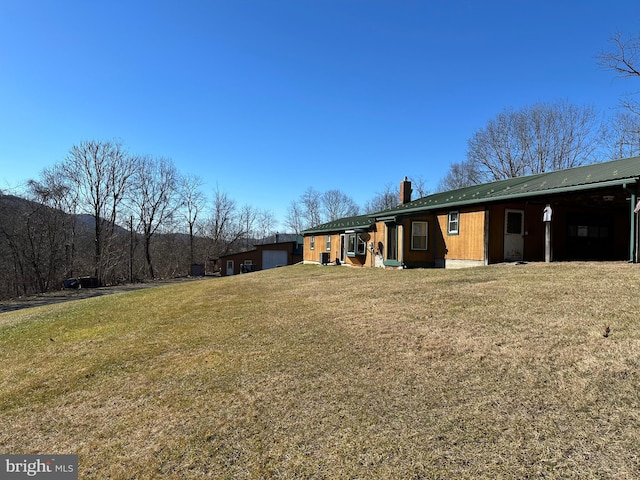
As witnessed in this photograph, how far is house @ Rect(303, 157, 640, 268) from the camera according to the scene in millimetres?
12461

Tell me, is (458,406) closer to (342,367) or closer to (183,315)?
(342,367)

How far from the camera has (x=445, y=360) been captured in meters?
4.62

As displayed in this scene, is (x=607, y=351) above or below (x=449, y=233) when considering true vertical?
below

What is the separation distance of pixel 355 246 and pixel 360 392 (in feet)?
58.7

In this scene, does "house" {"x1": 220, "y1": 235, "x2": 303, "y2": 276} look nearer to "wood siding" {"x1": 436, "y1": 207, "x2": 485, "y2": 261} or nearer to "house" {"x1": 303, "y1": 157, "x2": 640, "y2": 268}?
"house" {"x1": 303, "y1": 157, "x2": 640, "y2": 268}

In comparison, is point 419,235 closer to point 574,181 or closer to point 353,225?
point 574,181

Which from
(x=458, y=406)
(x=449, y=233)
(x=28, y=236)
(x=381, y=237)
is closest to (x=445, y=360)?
(x=458, y=406)

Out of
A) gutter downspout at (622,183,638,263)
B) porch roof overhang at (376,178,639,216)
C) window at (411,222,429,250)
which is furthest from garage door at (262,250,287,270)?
gutter downspout at (622,183,638,263)

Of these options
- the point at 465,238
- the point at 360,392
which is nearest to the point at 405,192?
the point at 465,238

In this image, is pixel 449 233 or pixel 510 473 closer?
pixel 510 473

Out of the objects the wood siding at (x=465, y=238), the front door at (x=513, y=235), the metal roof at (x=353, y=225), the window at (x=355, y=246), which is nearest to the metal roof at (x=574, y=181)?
the wood siding at (x=465, y=238)

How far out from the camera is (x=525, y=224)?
47.2 ft

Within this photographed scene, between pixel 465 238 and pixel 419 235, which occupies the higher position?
pixel 419 235

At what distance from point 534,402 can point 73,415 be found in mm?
4752
